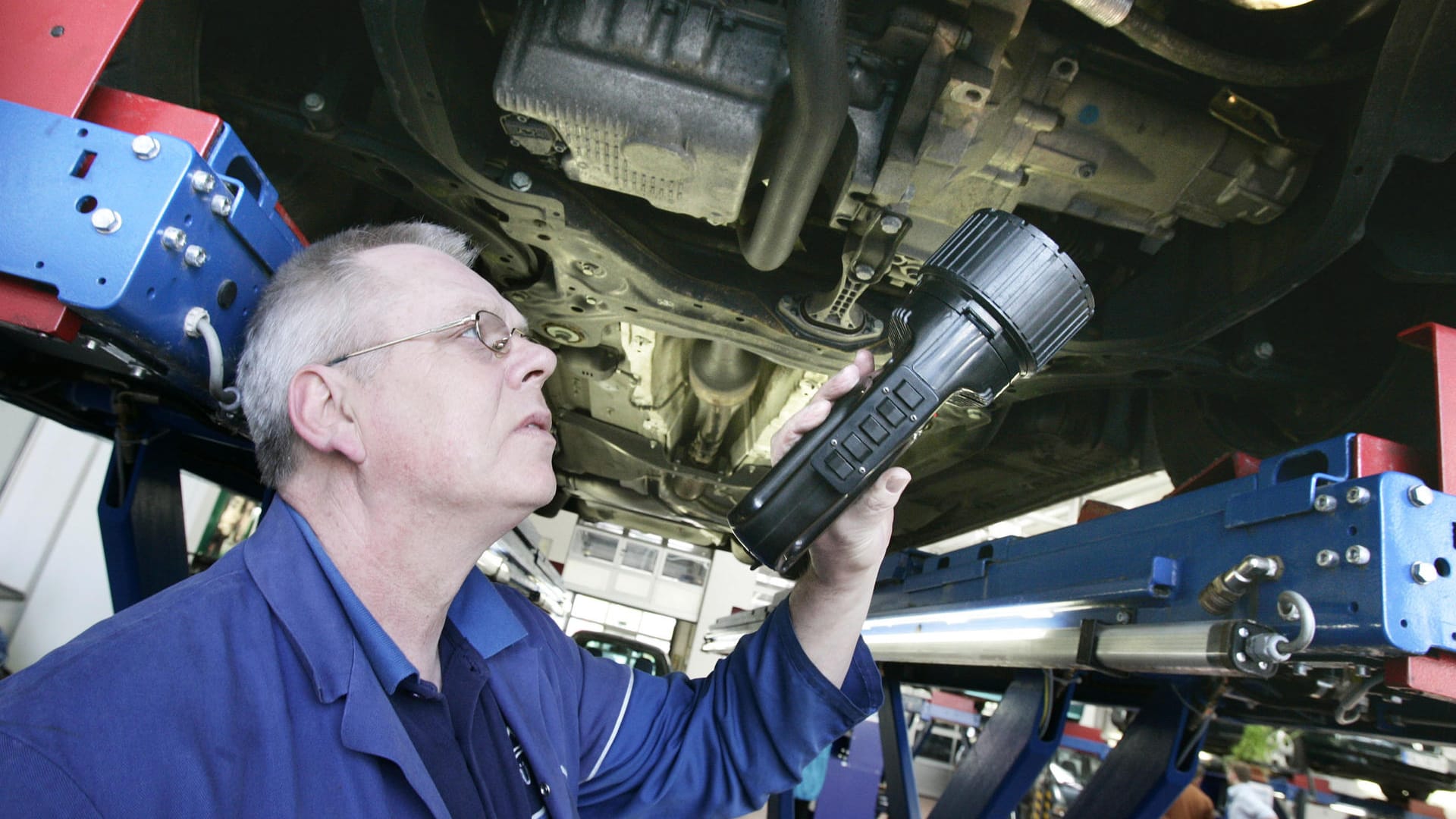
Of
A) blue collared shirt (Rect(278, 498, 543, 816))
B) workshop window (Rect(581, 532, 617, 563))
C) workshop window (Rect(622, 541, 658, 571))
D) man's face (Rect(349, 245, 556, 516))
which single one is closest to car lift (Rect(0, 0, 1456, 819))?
man's face (Rect(349, 245, 556, 516))

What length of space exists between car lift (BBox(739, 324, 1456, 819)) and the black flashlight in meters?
0.44

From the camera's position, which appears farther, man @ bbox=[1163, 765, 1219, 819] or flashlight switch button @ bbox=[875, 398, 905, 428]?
man @ bbox=[1163, 765, 1219, 819]

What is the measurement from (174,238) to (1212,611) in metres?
1.53

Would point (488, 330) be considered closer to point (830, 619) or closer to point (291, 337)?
point (291, 337)

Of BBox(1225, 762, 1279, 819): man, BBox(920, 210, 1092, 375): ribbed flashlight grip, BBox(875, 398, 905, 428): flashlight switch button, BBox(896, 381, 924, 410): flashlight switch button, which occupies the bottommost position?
BBox(1225, 762, 1279, 819): man

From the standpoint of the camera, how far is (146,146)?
1053mm

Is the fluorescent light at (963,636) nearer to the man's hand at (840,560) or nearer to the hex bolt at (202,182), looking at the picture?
the man's hand at (840,560)

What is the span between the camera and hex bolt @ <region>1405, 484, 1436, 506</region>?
1032 mm

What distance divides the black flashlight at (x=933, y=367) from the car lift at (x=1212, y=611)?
0.44 metres

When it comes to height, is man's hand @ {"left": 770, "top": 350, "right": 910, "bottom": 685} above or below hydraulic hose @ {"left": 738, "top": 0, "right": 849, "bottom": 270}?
below

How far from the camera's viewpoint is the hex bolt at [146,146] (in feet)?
3.44

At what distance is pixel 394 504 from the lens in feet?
3.94

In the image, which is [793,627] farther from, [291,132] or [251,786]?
[291,132]

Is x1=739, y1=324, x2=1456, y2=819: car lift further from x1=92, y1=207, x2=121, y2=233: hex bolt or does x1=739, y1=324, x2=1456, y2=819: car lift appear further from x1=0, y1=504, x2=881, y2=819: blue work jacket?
x1=92, y1=207, x2=121, y2=233: hex bolt
